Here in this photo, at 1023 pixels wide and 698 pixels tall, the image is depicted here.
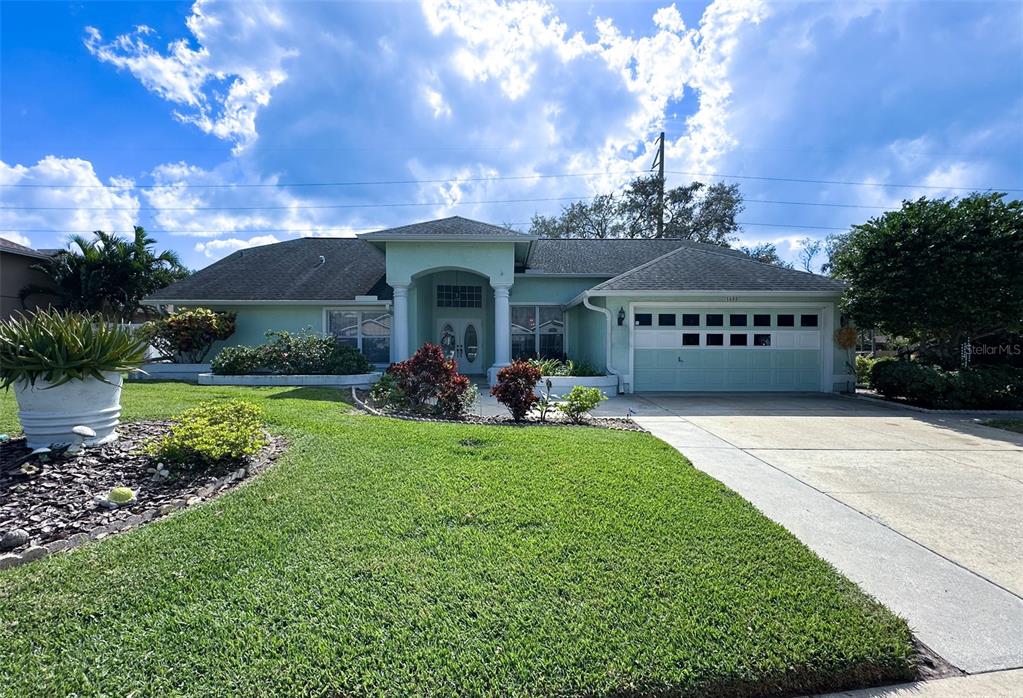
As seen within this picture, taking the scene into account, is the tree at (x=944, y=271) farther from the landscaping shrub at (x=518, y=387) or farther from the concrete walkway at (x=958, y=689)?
the concrete walkway at (x=958, y=689)

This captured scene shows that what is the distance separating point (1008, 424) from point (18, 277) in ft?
108

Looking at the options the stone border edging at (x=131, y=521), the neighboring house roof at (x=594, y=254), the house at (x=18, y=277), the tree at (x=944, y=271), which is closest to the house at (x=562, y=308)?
the neighboring house roof at (x=594, y=254)

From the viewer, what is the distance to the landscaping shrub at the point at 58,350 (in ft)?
15.6

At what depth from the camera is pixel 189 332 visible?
45.8 ft

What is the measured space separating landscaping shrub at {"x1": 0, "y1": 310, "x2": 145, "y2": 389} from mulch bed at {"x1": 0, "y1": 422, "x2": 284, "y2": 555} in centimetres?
87

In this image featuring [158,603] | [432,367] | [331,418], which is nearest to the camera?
[158,603]

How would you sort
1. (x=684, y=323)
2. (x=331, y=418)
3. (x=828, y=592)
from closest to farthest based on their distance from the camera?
(x=828, y=592) < (x=331, y=418) < (x=684, y=323)

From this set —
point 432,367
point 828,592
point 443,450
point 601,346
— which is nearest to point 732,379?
point 601,346

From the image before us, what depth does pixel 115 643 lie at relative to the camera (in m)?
2.24

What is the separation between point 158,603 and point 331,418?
16.6ft

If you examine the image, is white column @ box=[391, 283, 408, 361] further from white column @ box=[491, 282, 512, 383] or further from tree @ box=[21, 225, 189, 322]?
tree @ box=[21, 225, 189, 322]

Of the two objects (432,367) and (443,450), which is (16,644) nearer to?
(443,450)

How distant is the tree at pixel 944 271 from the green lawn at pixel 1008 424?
2457 mm

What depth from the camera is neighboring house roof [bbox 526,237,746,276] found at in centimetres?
1620
